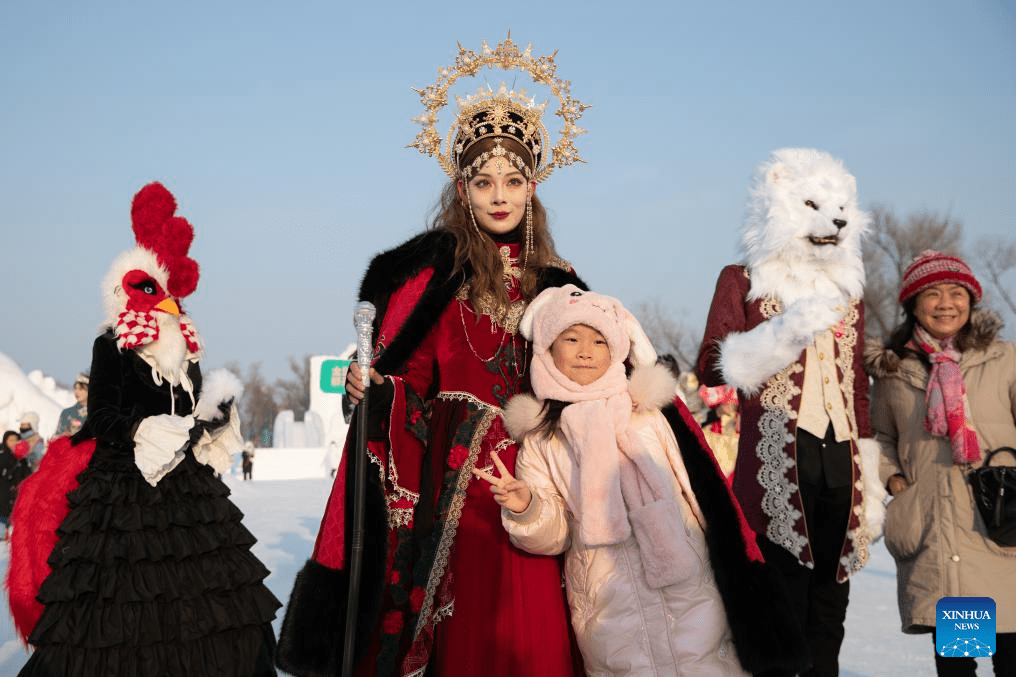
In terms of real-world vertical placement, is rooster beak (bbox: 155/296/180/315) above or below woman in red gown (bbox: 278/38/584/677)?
above

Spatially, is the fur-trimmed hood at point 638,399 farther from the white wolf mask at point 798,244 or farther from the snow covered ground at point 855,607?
the snow covered ground at point 855,607

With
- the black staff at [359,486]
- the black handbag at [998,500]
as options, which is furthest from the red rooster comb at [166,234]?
the black handbag at [998,500]

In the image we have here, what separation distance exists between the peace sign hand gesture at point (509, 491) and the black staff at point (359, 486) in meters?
0.44

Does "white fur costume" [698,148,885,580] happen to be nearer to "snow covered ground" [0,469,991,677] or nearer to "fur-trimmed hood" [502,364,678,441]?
"fur-trimmed hood" [502,364,678,441]

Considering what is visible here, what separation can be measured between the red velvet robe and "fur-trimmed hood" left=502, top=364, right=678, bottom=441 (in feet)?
0.58

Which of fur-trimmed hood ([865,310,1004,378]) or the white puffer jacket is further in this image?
fur-trimmed hood ([865,310,1004,378])

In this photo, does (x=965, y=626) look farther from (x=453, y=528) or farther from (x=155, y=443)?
(x=155, y=443)

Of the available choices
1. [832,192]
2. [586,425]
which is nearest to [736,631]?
[586,425]

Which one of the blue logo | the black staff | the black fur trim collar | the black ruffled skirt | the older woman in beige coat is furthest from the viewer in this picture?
the black ruffled skirt

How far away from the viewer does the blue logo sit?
4332 millimetres

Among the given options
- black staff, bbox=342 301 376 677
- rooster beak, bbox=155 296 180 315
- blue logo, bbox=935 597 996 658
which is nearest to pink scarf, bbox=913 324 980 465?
blue logo, bbox=935 597 996 658

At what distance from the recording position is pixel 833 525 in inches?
182

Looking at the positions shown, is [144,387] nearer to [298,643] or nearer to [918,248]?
[298,643]

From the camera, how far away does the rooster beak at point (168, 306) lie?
5839mm
